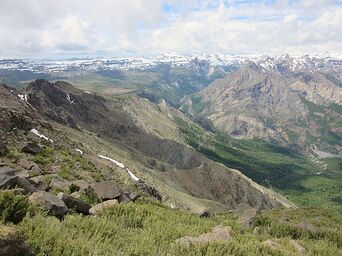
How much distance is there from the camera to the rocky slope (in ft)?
137

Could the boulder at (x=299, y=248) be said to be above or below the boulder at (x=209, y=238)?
below

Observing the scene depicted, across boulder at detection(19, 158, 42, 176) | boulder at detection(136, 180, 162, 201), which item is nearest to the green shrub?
boulder at detection(19, 158, 42, 176)

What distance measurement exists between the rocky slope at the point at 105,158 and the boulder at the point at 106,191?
78 cm

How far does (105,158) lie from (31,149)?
36571 millimetres

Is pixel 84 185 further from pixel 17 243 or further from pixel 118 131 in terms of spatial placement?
pixel 118 131

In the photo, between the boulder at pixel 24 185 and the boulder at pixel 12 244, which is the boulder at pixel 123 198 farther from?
the boulder at pixel 12 244

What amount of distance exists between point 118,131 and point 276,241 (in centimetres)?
16109

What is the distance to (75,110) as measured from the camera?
171m

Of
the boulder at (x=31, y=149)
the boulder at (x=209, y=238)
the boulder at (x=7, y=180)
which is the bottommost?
the boulder at (x=31, y=149)

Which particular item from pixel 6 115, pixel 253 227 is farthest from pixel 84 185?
pixel 6 115

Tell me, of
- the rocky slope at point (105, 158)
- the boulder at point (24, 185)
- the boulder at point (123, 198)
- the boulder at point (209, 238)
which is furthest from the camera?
the rocky slope at point (105, 158)

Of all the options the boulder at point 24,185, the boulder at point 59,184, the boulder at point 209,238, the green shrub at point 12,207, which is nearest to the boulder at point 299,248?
the boulder at point 209,238

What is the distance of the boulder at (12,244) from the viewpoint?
8.70 meters

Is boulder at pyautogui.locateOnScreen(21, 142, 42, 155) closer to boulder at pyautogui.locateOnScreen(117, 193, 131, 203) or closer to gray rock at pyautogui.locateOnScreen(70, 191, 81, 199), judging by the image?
gray rock at pyautogui.locateOnScreen(70, 191, 81, 199)
